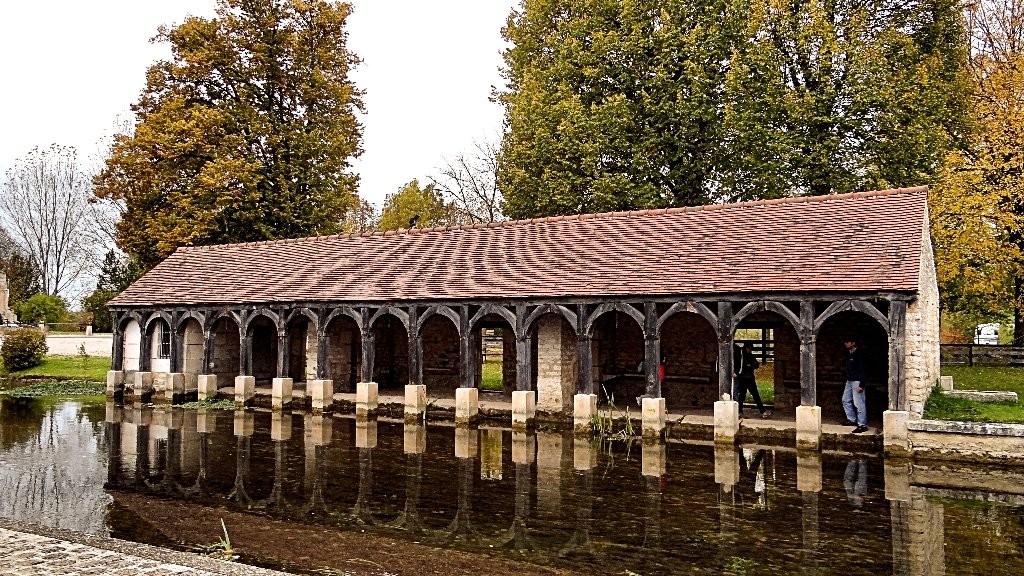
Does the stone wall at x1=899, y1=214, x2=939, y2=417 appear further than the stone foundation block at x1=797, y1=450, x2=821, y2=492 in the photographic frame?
Yes

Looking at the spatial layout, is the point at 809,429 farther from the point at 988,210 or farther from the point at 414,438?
the point at 988,210

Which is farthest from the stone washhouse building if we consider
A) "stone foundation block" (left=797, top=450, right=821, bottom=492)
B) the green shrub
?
the green shrub

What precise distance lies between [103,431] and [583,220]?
11.7m

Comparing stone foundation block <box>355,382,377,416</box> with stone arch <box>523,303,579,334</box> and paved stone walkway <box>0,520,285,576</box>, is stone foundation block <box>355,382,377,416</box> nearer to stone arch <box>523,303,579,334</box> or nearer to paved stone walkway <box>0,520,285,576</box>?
stone arch <box>523,303,579,334</box>

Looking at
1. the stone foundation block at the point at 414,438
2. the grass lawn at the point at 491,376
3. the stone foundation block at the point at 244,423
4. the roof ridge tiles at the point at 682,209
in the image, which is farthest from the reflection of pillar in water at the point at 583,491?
the grass lawn at the point at 491,376

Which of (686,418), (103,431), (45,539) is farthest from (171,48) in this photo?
(45,539)

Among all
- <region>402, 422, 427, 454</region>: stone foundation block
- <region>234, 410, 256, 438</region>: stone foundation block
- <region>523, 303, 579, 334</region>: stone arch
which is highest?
<region>523, 303, 579, 334</region>: stone arch

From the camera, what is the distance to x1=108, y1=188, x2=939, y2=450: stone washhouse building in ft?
44.9

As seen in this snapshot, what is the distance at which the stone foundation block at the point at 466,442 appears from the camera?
41.9ft

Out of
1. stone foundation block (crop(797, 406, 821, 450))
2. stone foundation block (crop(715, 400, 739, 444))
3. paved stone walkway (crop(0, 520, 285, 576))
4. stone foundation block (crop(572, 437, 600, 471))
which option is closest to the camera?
paved stone walkway (crop(0, 520, 285, 576))

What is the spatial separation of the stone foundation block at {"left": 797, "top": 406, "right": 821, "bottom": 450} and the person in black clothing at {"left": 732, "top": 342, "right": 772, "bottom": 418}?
2.17m

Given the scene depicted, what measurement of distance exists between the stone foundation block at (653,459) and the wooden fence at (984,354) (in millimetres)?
13368

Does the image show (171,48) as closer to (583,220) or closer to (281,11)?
(281,11)

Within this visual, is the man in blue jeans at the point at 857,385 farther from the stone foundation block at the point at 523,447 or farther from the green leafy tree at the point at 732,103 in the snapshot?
the green leafy tree at the point at 732,103
